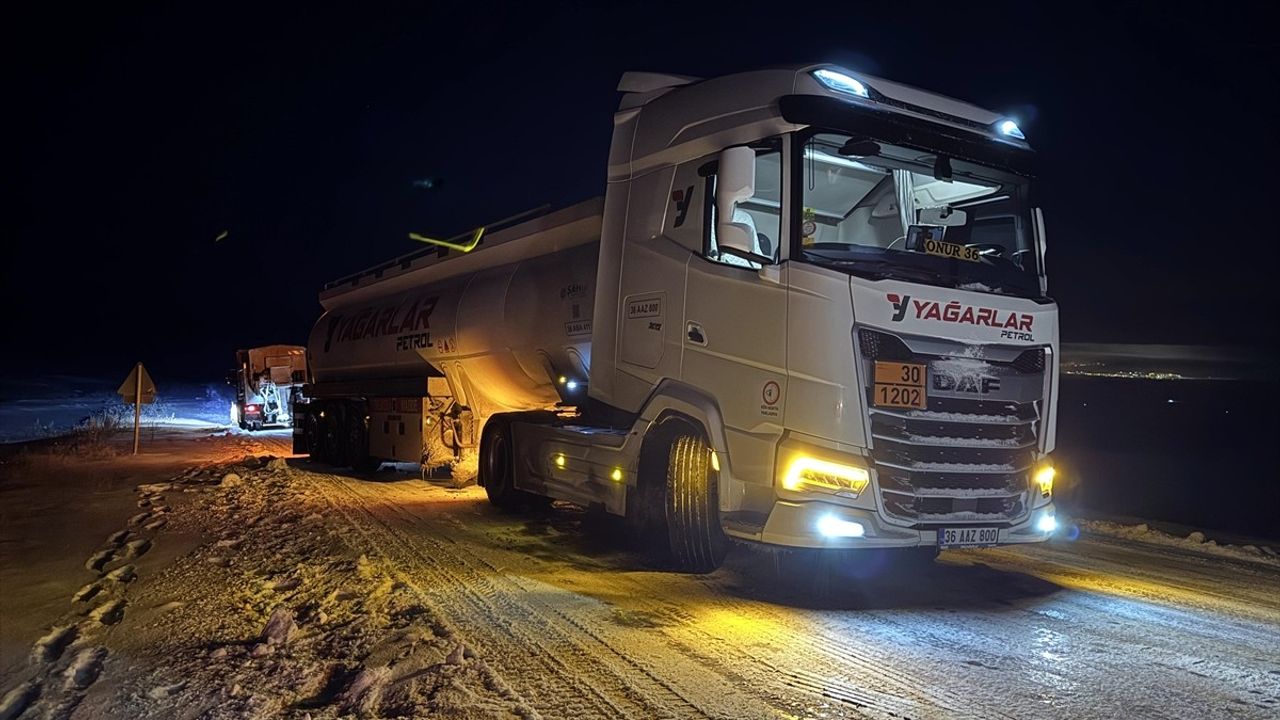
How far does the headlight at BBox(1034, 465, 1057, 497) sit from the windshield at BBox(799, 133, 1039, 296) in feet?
4.55

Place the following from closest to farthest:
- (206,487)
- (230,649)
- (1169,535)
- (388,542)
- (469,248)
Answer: (230,649) < (388,542) < (1169,535) < (469,248) < (206,487)

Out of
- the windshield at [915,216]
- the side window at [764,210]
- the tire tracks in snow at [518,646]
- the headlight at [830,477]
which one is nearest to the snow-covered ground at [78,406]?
the tire tracks in snow at [518,646]

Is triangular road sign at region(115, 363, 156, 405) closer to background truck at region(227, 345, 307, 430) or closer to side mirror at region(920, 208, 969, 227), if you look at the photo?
background truck at region(227, 345, 307, 430)

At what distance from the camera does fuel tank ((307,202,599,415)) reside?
32.9 feet

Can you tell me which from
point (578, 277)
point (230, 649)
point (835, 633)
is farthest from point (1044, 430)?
point (230, 649)

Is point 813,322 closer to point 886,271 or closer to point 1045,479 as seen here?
point 886,271

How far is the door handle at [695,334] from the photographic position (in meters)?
7.28

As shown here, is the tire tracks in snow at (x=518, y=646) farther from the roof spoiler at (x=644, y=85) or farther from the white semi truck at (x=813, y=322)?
the roof spoiler at (x=644, y=85)

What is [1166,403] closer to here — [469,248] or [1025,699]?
[469,248]

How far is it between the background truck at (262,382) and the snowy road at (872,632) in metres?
27.0

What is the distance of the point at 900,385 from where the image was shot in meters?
6.41

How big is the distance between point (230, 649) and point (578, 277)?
17.4 feet

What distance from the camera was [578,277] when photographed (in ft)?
32.0

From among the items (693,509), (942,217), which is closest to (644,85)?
(942,217)
